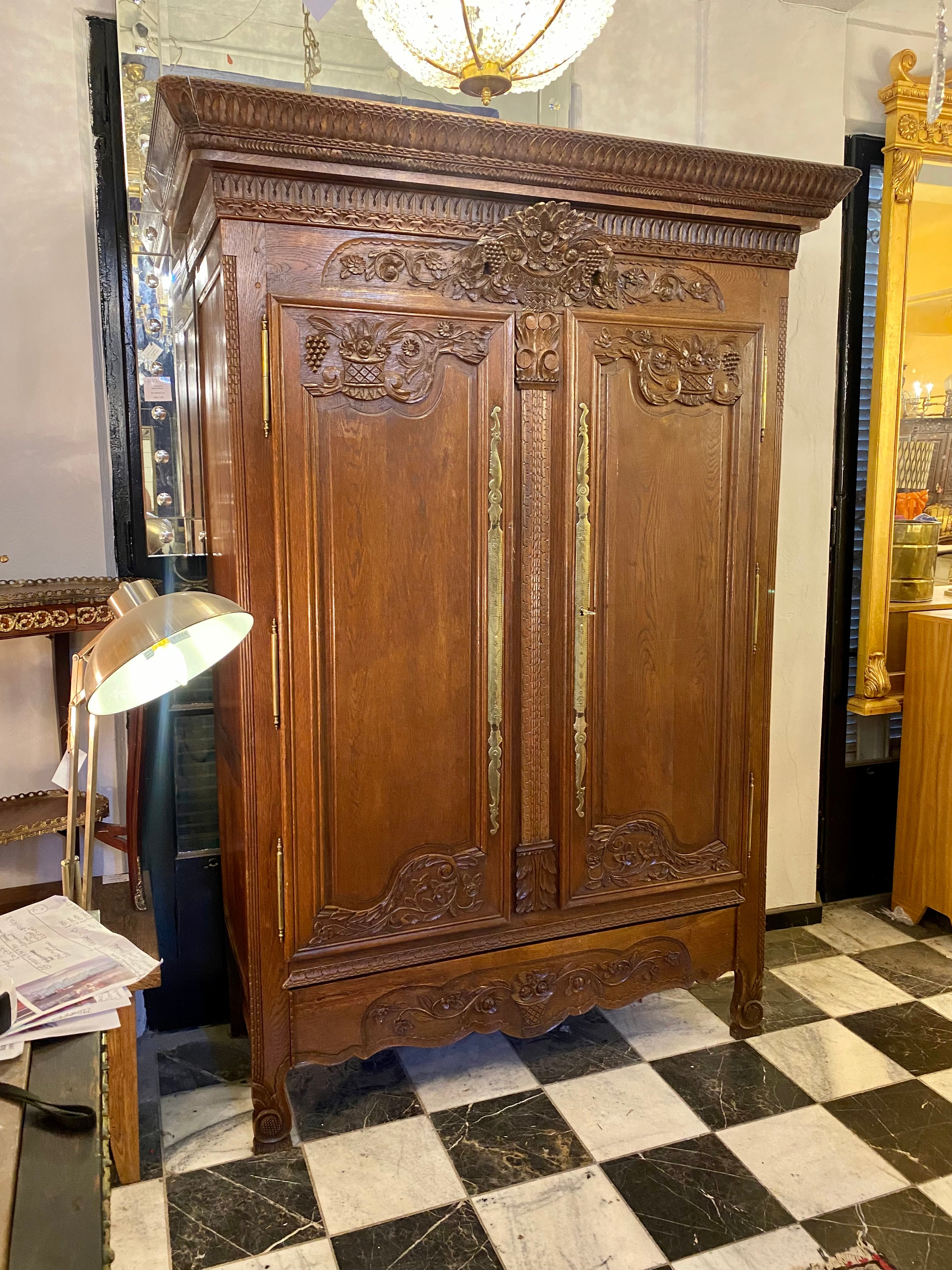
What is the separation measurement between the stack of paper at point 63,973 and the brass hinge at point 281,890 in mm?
578

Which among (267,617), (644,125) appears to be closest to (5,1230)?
(267,617)

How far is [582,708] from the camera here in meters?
2.26

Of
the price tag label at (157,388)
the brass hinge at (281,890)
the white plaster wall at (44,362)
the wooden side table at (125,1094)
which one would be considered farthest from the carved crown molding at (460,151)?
the wooden side table at (125,1094)

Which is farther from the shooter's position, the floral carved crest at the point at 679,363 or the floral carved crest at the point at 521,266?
the floral carved crest at the point at 679,363

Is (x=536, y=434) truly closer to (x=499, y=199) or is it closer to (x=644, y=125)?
(x=499, y=199)

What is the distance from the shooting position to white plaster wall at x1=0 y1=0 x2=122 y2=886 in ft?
7.45

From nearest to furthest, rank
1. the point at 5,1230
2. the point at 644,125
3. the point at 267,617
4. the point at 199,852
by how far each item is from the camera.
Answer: the point at 5,1230 → the point at 267,617 → the point at 199,852 → the point at 644,125

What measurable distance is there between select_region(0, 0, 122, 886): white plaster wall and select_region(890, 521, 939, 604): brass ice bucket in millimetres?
2522

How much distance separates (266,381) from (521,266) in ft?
2.00

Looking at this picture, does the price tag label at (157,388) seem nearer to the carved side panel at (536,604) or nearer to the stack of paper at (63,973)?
the carved side panel at (536,604)

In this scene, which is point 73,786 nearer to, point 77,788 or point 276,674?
point 77,788

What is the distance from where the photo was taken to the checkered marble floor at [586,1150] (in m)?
1.86

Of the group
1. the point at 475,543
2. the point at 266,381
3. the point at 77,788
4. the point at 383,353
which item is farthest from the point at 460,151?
the point at 77,788

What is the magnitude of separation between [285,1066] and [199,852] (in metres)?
0.71
